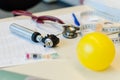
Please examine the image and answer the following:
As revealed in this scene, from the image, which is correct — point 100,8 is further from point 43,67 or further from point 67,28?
point 43,67

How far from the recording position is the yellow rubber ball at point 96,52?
0.55 metres

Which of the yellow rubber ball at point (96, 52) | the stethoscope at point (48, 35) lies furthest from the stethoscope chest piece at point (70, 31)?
the yellow rubber ball at point (96, 52)

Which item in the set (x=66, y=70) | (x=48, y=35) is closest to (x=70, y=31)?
(x=48, y=35)

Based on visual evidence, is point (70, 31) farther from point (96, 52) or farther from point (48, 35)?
point (96, 52)

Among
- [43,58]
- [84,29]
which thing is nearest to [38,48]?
[43,58]

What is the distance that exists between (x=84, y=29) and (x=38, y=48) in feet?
0.58

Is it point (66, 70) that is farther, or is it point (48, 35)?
point (48, 35)

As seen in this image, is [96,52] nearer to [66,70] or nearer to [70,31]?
[66,70]

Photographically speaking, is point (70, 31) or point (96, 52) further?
point (70, 31)

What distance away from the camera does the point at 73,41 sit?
0.73 metres

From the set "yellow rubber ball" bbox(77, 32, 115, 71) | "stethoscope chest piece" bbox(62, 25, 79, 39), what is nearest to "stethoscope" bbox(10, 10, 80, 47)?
"stethoscope chest piece" bbox(62, 25, 79, 39)

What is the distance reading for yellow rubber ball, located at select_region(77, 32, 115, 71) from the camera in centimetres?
55

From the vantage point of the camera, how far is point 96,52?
0.55 meters

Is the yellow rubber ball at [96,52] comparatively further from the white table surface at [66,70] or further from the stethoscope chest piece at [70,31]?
the stethoscope chest piece at [70,31]
